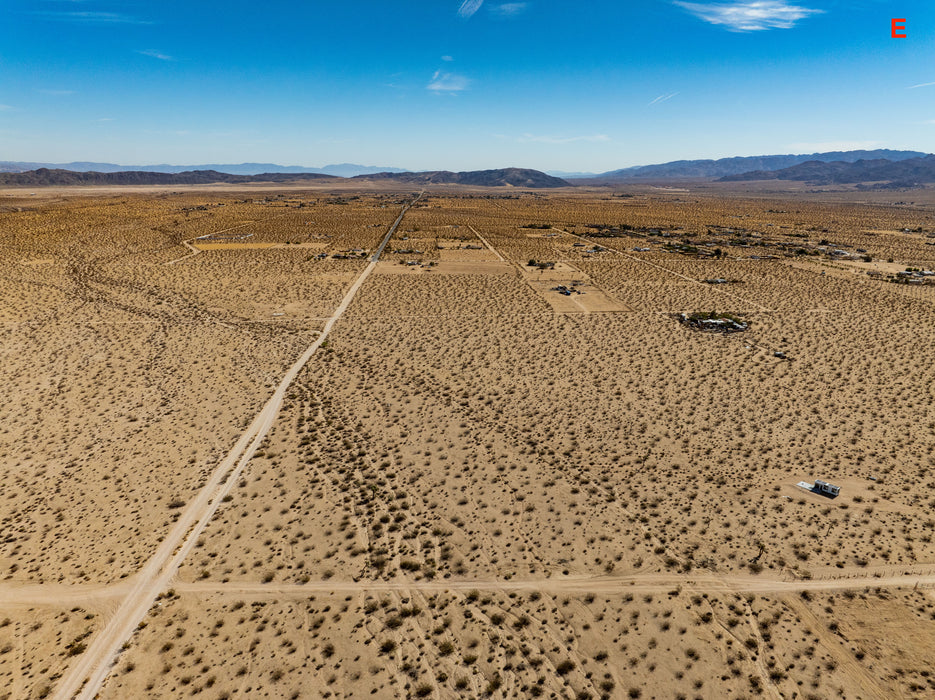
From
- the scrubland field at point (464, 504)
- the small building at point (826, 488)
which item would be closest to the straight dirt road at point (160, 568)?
the scrubland field at point (464, 504)

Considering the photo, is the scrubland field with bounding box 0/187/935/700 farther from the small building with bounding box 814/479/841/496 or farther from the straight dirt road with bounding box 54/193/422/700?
the small building with bounding box 814/479/841/496

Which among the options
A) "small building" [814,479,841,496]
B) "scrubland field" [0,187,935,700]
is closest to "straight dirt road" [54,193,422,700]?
"scrubland field" [0,187,935,700]

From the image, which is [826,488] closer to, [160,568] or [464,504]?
[464,504]

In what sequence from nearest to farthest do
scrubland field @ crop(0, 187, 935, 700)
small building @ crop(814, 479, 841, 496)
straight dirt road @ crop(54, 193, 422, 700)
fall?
1. straight dirt road @ crop(54, 193, 422, 700)
2. scrubland field @ crop(0, 187, 935, 700)
3. small building @ crop(814, 479, 841, 496)

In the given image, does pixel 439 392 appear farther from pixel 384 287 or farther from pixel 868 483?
pixel 384 287

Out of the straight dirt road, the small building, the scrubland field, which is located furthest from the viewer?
the small building

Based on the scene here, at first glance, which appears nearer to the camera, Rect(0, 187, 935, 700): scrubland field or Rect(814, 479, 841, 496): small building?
Rect(0, 187, 935, 700): scrubland field
